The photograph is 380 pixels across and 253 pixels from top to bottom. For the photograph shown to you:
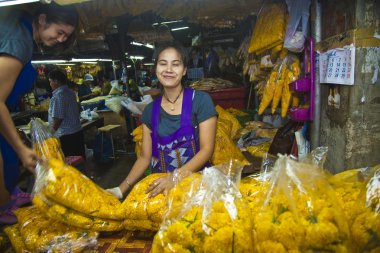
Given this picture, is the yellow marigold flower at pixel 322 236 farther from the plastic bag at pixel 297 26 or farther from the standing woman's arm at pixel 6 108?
the plastic bag at pixel 297 26

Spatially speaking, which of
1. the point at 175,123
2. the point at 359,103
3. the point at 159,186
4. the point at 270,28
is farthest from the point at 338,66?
the point at 159,186

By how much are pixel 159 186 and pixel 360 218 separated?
88cm

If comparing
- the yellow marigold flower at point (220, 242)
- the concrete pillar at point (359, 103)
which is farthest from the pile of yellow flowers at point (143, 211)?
the concrete pillar at point (359, 103)

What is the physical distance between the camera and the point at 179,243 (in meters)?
1.02

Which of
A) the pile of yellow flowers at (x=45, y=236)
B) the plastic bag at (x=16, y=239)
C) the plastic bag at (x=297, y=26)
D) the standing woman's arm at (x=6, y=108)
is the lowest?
the plastic bag at (x=16, y=239)

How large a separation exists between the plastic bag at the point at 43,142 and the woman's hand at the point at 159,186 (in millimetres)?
974

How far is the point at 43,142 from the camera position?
82.1 inches

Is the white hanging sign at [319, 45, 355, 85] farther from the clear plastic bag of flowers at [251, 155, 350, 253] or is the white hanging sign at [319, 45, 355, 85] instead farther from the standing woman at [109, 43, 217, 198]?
the clear plastic bag of flowers at [251, 155, 350, 253]

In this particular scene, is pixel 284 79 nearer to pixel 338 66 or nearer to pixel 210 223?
pixel 338 66

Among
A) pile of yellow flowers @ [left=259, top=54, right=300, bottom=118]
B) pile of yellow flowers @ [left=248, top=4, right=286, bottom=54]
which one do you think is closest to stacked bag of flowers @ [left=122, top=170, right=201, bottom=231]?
pile of yellow flowers @ [left=259, top=54, right=300, bottom=118]

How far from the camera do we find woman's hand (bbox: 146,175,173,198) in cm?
136

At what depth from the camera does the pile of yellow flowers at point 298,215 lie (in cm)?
94

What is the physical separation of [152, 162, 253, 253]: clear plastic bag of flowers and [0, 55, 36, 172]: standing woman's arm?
941mm

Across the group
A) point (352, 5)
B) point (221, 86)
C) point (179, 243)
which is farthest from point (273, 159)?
point (221, 86)
